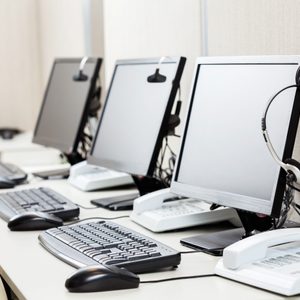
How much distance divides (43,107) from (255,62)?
143cm

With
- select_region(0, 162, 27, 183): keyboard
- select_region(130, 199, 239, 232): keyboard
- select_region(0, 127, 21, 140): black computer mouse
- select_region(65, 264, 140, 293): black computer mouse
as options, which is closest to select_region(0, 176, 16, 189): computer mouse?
select_region(0, 162, 27, 183): keyboard

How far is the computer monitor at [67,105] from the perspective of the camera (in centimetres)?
248

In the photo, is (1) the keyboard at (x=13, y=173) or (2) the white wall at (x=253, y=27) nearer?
(2) the white wall at (x=253, y=27)

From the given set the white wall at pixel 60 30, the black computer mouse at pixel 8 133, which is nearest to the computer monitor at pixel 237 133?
the white wall at pixel 60 30

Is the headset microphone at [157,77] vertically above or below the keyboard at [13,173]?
above

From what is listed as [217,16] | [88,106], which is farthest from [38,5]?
[217,16]

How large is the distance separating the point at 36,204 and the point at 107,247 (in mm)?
596

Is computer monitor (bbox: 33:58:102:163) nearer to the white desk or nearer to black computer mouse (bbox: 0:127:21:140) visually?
the white desk

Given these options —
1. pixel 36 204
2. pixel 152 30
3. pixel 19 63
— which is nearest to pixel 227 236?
pixel 36 204

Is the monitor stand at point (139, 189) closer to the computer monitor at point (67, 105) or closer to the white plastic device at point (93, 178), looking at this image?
the white plastic device at point (93, 178)

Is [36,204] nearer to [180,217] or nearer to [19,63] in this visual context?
[180,217]

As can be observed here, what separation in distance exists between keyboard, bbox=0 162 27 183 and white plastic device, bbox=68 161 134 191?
199 mm

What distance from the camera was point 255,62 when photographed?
1.55 meters

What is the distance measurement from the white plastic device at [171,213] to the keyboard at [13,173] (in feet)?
2.65
